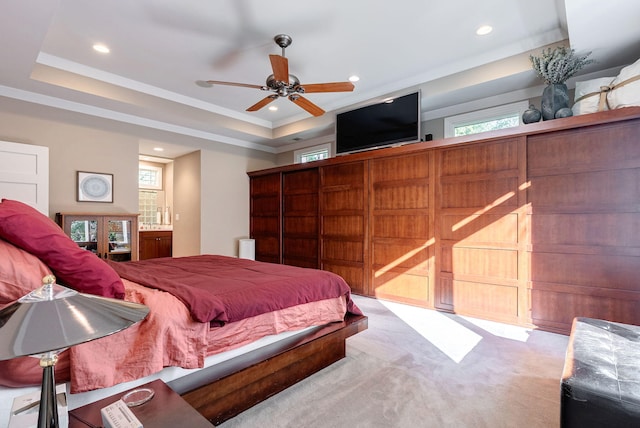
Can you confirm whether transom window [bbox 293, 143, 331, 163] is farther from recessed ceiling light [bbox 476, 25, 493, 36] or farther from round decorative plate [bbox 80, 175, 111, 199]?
round decorative plate [bbox 80, 175, 111, 199]

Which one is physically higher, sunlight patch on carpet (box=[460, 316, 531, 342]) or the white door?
the white door

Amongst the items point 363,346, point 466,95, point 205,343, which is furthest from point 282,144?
point 205,343

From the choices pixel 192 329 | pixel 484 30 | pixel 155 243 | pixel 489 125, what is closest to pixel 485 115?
pixel 489 125

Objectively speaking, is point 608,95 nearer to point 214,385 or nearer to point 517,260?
point 517,260

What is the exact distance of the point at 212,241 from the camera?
5.75 m

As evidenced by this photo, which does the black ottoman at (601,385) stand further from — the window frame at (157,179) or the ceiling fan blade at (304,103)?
the window frame at (157,179)

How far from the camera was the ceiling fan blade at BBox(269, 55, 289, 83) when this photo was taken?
2739 mm

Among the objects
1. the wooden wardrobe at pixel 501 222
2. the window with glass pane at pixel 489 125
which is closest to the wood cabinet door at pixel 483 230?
the wooden wardrobe at pixel 501 222

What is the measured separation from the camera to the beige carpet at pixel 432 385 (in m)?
1.75

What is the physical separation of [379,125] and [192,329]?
3674 mm

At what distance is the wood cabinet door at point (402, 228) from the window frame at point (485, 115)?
89 centimetres

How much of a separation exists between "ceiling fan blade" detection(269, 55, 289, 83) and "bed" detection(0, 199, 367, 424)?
185 centimetres

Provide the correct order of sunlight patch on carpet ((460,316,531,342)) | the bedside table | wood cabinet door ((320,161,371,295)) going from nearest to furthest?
1. the bedside table
2. sunlight patch on carpet ((460,316,531,342))
3. wood cabinet door ((320,161,371,295))

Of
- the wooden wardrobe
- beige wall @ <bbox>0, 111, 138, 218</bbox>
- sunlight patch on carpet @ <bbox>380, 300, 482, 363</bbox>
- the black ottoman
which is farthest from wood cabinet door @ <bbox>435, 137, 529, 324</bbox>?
beige wall @ <bbox>0, 111, 138, 218</bbox>
